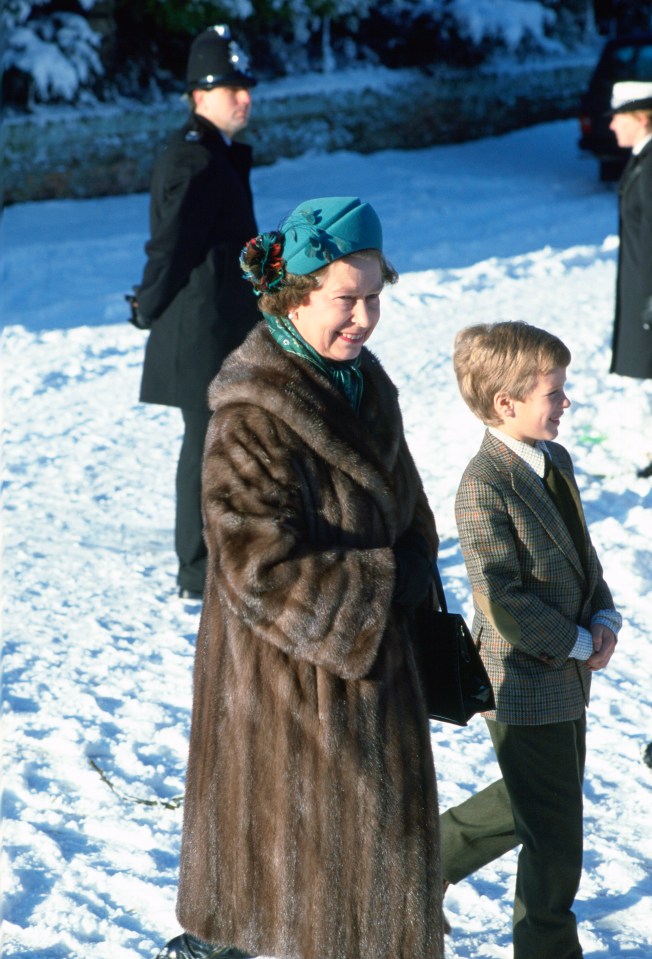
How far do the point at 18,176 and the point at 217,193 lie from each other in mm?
9836

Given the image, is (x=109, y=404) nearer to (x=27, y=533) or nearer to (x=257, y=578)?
(x=27, y=533)

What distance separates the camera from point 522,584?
267cm

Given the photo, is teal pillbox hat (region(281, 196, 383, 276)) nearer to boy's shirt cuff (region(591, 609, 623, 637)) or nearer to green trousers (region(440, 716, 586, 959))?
boy's shirt cuff (region(591, 609, 623, 637))

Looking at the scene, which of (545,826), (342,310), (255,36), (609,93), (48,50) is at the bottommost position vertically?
(545,826)

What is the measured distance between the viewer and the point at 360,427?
252cm

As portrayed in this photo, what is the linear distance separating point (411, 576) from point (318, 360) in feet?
1.56

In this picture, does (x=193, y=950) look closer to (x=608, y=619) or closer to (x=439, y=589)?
(x=439, y=589)

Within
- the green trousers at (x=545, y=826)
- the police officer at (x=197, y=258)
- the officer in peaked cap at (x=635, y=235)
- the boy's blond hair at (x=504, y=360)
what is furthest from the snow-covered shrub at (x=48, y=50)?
the green trousers at (x=545, y=826)

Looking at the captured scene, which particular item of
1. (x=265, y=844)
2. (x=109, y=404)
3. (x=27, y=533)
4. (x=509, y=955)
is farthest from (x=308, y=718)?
(x=109, y=404)

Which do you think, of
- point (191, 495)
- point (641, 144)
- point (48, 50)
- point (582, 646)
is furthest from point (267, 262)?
point (48, 50)

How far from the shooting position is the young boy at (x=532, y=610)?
263cm

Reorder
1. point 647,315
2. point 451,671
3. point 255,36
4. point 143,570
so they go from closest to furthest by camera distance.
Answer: point 451,671 < point 143,570 < point 647,315 < point 255,36

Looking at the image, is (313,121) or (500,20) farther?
(500,20)

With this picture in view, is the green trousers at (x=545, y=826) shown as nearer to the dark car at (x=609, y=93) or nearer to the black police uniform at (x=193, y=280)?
the black police uniform at (x=193, y=280)
